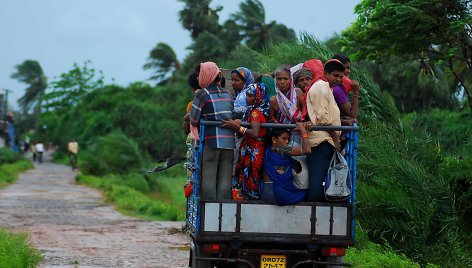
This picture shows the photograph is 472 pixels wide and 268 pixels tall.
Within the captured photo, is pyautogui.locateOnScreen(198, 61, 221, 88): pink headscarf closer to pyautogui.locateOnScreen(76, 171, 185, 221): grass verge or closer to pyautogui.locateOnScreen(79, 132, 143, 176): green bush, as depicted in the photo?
pyautogui.locateOnScreen(76, 171, 185, 221): grass verge

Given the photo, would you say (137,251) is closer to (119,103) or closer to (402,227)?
(402,227)

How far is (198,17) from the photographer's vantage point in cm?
6166

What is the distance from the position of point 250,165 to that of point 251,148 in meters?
0.17

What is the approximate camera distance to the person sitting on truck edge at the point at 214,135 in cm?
859

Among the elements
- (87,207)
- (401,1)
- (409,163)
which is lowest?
(87,207)

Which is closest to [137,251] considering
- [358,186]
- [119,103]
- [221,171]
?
[358,186]

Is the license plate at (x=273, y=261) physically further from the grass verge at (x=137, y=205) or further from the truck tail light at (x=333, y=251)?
the grass verge at (x=137, y=205)

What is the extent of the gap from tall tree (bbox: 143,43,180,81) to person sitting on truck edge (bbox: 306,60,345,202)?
55.8 m

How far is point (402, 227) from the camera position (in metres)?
12.0

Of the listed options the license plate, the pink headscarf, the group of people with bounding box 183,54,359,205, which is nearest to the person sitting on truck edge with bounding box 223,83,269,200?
the group of people with bounding box 183,54,359,205

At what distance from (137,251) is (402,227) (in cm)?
426

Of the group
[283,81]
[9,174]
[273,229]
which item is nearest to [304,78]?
[283,81]

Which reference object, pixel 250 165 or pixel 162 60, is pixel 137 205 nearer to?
pixel 250 165

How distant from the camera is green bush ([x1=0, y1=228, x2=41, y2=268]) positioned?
1020 cm
